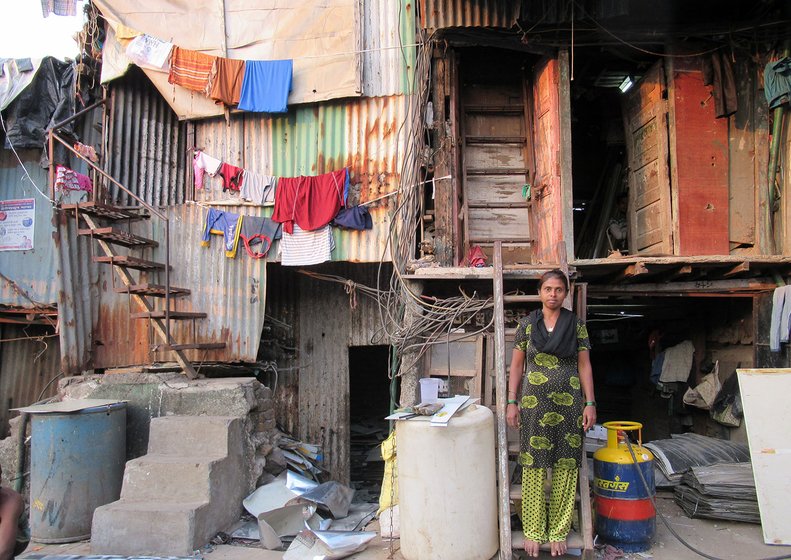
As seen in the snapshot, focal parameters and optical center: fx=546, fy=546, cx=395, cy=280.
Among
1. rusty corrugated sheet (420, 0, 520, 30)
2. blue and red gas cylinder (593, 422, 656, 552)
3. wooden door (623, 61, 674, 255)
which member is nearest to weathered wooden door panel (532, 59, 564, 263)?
rusty corrugated sheet (420, 0, 520, 30)

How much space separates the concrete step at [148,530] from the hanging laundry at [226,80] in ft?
16.8

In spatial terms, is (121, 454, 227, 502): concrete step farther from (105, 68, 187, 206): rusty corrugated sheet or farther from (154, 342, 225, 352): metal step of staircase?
(105, 68, 187, 206): rusty corrugated sheet

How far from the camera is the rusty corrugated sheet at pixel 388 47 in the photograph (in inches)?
291

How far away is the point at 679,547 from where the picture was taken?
4.78 metres

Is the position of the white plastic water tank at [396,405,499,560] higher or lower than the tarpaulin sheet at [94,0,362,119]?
lower

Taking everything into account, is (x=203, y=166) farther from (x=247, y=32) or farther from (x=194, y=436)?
(x=194, y=436)

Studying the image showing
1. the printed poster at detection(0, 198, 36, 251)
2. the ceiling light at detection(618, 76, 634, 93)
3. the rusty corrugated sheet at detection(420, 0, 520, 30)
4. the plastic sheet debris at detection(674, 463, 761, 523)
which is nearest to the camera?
the plastic sheet debris at detection(674, 463, 761, 523)

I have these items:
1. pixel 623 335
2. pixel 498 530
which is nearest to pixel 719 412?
pixel 623 335

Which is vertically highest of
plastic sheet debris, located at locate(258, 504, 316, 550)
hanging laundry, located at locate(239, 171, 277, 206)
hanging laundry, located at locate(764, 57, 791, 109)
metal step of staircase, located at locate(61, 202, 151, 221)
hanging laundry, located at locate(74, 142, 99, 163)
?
hanging laundry, located at locate(764, 57, 791, 109)

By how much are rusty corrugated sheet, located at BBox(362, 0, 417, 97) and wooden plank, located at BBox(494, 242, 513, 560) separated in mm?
3250

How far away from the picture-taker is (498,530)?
4469 mm

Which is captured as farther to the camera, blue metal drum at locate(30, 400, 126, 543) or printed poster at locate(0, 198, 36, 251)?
printed poster at locate(0, 198, 36, 251)

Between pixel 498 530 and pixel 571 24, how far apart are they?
568 centimetres

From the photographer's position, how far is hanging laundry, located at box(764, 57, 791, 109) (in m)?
6.12
